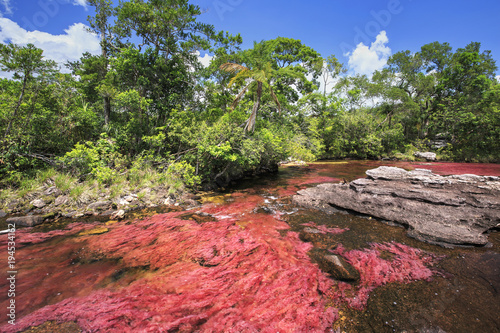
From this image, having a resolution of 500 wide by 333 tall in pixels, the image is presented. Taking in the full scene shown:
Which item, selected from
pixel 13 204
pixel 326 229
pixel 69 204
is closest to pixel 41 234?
pixel 69 204

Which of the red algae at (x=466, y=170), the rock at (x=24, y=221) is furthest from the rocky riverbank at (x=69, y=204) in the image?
the red algae at (x=466, y=170)

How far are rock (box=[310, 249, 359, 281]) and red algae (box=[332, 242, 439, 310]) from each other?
0.15m

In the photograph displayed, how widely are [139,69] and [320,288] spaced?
54.1 feet

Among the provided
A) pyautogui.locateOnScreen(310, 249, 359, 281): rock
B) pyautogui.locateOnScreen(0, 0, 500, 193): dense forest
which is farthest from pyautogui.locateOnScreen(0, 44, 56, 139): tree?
pyautogui.locateOnScreen(310, 249, 359, 281): rock

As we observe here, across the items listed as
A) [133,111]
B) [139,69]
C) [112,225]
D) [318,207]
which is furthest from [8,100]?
[318,207]

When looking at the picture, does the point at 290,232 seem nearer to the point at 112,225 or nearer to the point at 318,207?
the point at 318,207

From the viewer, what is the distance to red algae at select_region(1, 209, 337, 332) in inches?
114

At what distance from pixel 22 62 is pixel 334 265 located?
14327 millimetres

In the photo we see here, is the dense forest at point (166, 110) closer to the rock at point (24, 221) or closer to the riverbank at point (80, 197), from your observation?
the riverbank at point (80, 197)

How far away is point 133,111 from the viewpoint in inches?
492

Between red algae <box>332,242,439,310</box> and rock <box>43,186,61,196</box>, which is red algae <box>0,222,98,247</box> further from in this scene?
red algae <box>332,242,439,310</box>

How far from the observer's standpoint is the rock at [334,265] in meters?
4.00

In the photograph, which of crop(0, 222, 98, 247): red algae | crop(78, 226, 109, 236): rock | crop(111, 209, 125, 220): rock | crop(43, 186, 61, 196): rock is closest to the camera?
crop(0, 222, 98, 247): red algae

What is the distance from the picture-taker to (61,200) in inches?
304
